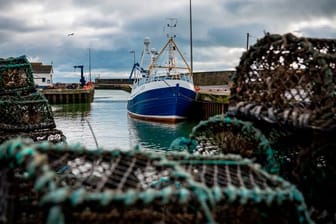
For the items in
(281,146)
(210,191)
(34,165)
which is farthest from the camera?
(281,146)

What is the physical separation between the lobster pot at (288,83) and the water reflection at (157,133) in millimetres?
10468

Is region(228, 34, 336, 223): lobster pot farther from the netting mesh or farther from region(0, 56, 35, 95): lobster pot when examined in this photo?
region(0, 56, 35, 95): lobster pot

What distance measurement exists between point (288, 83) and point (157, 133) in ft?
51.5

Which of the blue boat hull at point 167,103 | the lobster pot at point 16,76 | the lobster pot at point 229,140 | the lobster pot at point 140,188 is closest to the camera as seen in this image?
the lobster pot at point 140,188

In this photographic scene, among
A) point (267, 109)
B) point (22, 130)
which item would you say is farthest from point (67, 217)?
point (22, 130)

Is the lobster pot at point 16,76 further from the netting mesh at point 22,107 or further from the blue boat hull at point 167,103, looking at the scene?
the blue boat hull at point 167,103

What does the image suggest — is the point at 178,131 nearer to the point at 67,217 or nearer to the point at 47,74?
the point at 67,217

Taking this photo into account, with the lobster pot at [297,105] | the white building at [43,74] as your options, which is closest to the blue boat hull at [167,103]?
the lobster pot at [297,105]

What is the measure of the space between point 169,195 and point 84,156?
59 cm

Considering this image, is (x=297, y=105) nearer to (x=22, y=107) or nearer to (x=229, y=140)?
(x=229, y=140)

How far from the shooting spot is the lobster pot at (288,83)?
2.66m

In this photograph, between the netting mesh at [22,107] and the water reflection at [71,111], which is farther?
the water reflection at [71,111]

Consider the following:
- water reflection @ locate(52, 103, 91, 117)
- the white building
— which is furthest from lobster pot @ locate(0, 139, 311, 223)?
the white building

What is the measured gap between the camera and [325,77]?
2.67 m
